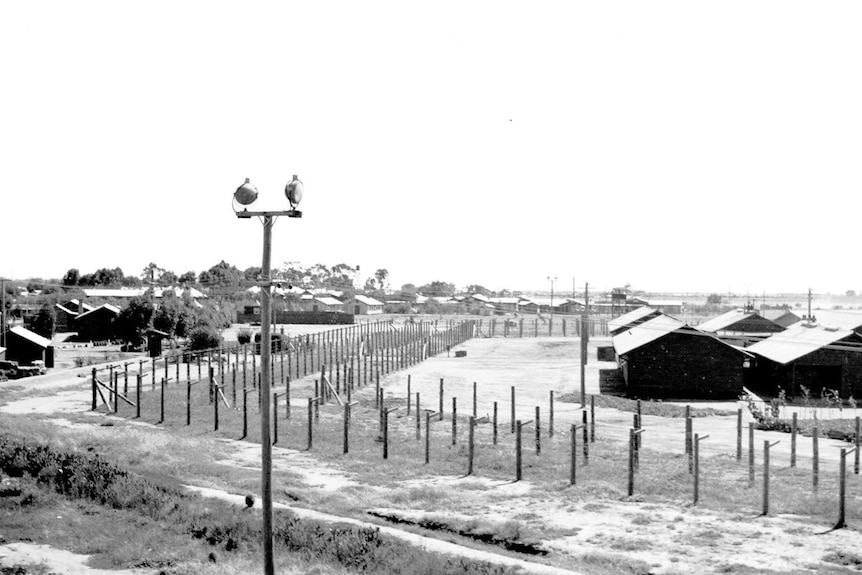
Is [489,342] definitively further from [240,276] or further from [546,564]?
[240,276]

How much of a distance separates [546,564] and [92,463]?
532 inches

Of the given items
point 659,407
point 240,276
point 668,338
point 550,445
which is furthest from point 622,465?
point 240,276

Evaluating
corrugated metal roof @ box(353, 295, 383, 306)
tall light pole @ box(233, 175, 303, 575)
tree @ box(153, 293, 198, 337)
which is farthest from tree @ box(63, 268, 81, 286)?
tall light pole @ box(233, 175, 303, 575)

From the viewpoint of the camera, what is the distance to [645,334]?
44.6m

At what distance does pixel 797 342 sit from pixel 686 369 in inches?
216

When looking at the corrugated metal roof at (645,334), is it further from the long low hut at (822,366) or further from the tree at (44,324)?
the tree at (44,324)

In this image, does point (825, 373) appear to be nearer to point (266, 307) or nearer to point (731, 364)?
point (731, 364)

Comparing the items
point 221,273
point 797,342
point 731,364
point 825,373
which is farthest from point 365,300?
point 797,342

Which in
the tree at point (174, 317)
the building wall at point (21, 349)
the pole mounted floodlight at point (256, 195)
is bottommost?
the building wall at point (21, 349)

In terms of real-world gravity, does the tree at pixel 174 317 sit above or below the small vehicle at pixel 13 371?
above

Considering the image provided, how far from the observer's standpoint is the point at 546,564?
14586 mm

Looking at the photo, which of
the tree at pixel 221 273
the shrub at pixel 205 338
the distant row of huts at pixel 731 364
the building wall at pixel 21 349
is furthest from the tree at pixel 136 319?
the tree at pixel 221 273

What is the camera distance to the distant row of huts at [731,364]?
3956 cm

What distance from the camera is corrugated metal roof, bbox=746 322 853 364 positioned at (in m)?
39.2
